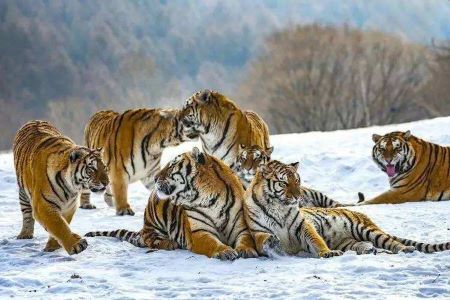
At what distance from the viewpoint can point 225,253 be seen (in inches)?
192

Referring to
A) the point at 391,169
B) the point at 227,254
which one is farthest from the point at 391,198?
the point at 227,254

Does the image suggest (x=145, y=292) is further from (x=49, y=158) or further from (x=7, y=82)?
(x=7, y=82)

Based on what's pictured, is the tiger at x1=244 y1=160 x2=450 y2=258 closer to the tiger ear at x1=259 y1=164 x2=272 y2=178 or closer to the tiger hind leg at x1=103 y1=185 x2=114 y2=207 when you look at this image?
the tiger ear at x1=259 y1=164 x2=272 y2=178

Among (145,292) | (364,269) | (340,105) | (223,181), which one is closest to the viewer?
(145,292)

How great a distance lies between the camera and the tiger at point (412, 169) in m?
7.91

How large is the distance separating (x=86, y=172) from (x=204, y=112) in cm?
255

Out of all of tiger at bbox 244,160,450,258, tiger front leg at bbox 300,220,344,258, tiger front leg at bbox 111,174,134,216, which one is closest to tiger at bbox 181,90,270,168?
tiger front leg at bbox 111,174,134,216

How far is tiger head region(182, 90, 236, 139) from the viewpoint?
305 inches

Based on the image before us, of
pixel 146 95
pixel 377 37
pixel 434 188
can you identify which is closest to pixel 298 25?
pixel 377 37

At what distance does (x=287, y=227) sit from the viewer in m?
5.08

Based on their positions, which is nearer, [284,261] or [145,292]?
[145,292]

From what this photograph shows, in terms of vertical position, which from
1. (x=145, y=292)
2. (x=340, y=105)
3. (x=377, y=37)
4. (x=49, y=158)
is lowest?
(x=145, y=292)

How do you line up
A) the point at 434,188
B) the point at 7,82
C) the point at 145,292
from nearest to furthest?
1. the point at 145,292
2. the point at 434,188
3. the point at 7,82

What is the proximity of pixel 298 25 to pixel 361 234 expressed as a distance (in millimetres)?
25744
